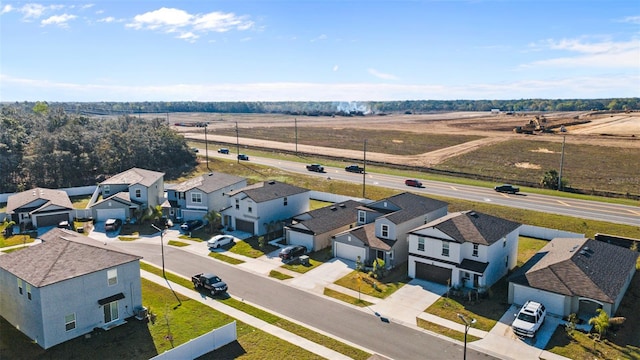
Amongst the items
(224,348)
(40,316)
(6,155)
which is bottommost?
(224,348)

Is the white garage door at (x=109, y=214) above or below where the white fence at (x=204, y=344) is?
above

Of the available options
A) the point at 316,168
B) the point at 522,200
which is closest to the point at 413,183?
the point at 522,200

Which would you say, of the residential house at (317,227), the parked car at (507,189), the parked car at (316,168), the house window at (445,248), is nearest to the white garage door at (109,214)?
the residential house at (317,227)

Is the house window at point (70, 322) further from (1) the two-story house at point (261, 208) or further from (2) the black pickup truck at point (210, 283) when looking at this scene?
(1) the two-story house at point (261, 208)

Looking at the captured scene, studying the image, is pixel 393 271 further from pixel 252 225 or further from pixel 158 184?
pixel 158 184

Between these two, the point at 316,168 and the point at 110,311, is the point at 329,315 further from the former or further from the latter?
the point at 316,168

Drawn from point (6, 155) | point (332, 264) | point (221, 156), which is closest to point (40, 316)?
point (332, 264)
